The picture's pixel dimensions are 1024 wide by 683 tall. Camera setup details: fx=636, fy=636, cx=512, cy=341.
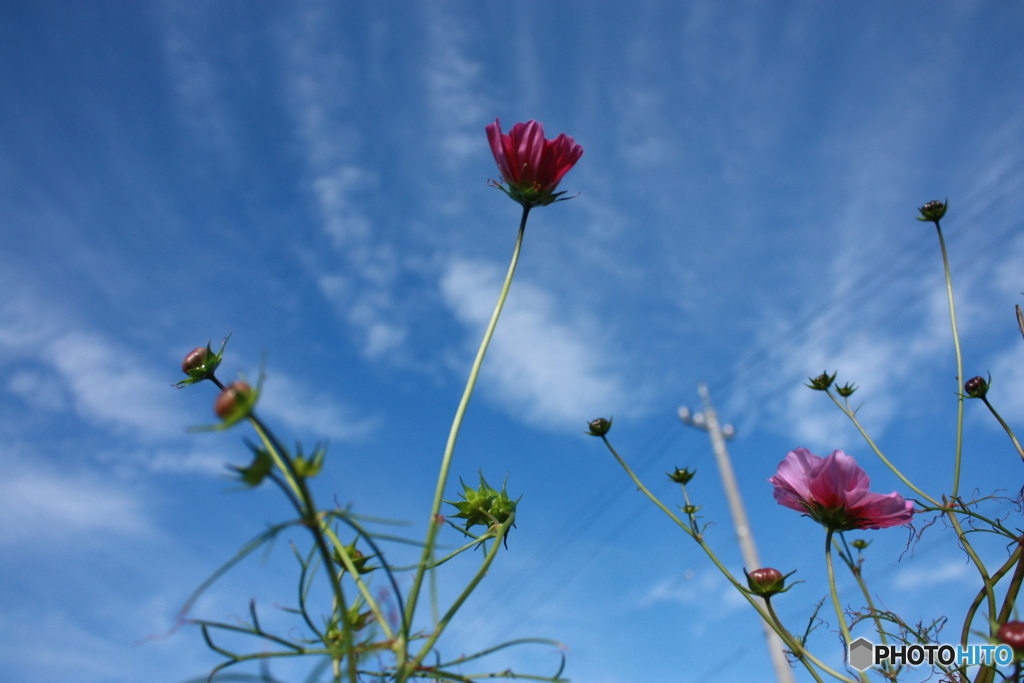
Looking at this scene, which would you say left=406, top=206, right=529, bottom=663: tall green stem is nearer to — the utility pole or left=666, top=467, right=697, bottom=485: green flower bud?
left=666, top=467, right=697, bottom=485: green flower bud

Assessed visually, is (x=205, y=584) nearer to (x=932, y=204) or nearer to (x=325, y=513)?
(x=325, y=513)

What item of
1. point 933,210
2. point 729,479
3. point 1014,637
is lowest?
point 1014,637

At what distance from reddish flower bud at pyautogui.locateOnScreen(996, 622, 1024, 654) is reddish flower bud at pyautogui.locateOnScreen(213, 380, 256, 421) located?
36cm

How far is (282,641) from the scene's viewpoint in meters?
0.33

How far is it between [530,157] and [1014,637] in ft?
1.68

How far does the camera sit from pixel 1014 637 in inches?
11.8

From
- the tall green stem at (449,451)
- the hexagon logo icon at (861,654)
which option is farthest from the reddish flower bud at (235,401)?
the hexagon logo icon at (861,654)

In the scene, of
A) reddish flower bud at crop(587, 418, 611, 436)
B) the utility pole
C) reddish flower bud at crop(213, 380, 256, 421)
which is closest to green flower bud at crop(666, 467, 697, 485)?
reddish flower bud at crop(587, 418, 611, 436)

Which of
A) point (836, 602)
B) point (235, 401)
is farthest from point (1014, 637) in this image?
point (235, 401)

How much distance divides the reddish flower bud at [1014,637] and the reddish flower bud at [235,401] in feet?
1.17

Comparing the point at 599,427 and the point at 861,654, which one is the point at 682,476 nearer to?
the point at 599,427

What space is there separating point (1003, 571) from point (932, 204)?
0.63m

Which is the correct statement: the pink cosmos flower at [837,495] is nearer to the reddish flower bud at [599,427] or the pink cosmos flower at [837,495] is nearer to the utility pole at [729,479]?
the reddish flower bud at [599,427]

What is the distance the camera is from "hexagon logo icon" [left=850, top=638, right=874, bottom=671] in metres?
0.48
